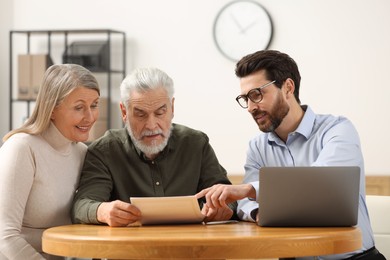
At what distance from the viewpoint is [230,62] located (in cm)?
570

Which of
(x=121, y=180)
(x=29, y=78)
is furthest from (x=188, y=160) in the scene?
(x=29, y=78)

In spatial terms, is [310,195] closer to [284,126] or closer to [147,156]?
[284,126]

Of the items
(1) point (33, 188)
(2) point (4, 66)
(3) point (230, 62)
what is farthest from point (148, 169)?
(2) point (4, 66)

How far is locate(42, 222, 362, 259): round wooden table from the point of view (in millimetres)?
2062

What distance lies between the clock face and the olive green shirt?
282 centimetres

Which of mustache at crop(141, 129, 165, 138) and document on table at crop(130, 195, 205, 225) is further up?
mustache at crop(141, 129, 165, 138)

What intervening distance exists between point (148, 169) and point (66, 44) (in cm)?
333

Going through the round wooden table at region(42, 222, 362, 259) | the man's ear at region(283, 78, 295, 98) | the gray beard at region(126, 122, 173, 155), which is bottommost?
the round wooden table at region(42, 222, 362, 259)

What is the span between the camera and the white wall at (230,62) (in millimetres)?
5395

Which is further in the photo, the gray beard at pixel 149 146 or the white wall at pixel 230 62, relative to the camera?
the white wall at pixel 230 62

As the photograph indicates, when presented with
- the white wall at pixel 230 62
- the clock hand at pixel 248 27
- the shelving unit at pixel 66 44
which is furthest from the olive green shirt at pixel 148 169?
the shelving unit at pixel 66 44

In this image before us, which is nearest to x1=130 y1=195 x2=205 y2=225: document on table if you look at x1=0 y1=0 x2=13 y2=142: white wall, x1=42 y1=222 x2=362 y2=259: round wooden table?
x1=42 y1=222 x2=362 y2=259: round wooden table

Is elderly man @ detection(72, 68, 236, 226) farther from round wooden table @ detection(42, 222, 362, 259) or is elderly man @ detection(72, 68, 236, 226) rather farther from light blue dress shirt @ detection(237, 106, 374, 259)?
round wooden table @ detection(42, 222, 362, 259)

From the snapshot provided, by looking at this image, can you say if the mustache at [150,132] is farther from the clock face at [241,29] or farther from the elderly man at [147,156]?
the clock face at [241,29]
